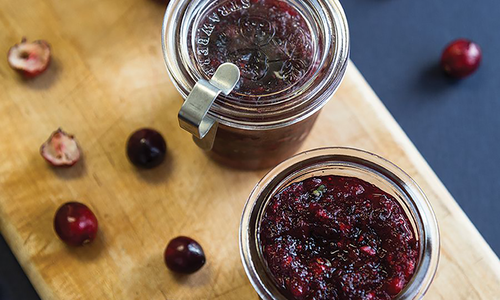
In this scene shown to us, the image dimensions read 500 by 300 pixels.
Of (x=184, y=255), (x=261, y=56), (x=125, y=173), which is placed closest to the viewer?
(x=261, y=56)

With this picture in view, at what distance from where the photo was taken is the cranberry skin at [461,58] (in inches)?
82.3

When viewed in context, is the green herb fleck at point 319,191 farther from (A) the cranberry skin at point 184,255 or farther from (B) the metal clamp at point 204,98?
(A) the cranberry skin at point 184,255

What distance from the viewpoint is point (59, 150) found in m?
1.67

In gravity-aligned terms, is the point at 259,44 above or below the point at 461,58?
above

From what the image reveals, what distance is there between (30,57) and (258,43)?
64cm

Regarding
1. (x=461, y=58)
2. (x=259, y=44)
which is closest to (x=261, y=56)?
(x=259, y=44)

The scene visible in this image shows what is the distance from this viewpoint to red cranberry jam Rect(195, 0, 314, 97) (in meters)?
1.44

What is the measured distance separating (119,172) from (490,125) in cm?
124

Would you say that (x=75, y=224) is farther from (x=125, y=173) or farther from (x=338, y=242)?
(x=338, y=242)

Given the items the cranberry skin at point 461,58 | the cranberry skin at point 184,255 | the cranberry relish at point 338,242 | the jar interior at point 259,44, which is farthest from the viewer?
the cranberry skin at point 461,58

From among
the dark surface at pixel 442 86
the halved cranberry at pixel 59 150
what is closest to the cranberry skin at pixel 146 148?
the halved cranberry at pixel 59 150

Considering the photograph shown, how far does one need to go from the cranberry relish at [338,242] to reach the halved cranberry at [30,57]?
0.76 m

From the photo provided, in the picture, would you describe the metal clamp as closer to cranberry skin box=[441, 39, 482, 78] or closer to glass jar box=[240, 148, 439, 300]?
glass jar box=[240, 148, 439, 300]

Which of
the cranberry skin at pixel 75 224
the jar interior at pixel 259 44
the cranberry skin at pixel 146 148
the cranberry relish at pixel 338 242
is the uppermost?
the jar interior at pixel 259 44
